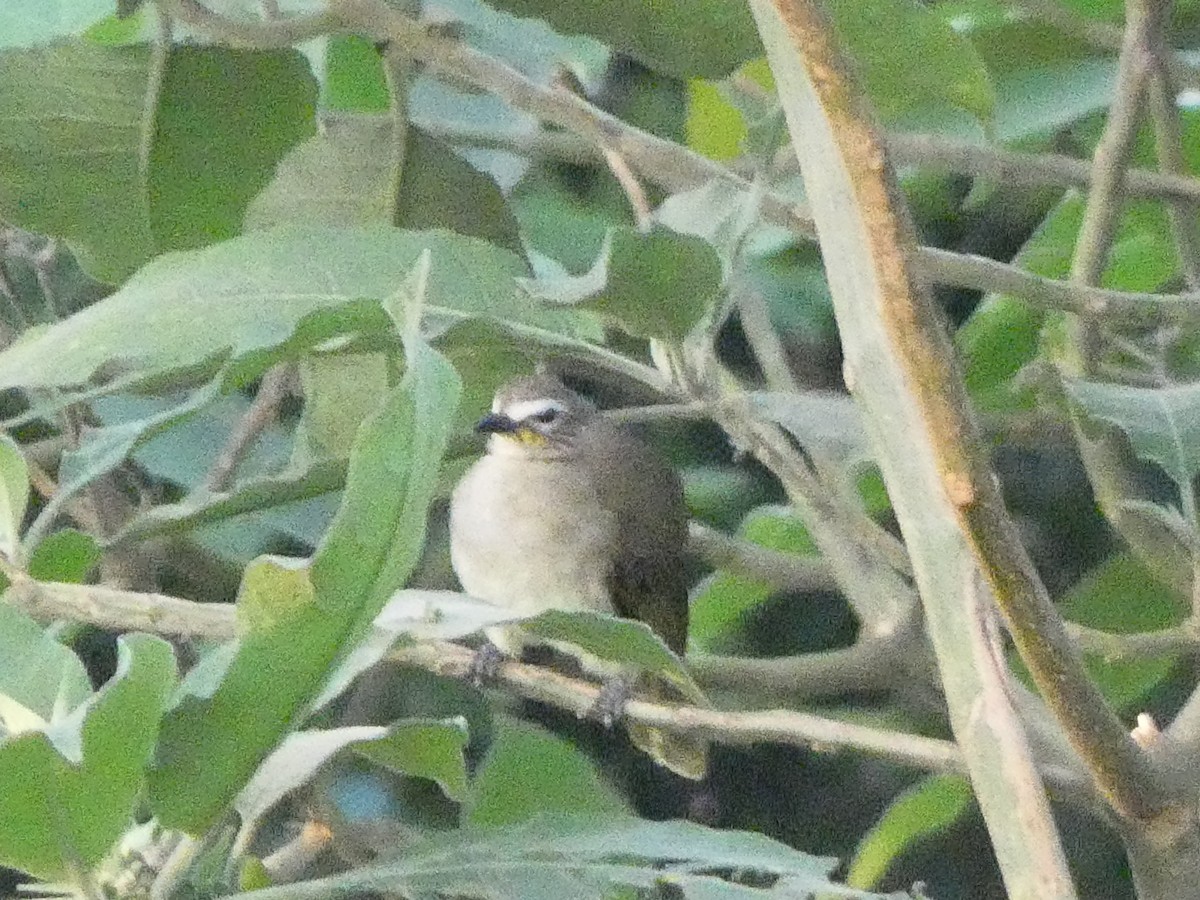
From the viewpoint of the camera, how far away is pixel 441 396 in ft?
1.73

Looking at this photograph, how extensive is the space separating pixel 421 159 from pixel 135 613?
15.8 inches

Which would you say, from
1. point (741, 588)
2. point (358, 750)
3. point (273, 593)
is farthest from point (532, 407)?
point (273, 593)

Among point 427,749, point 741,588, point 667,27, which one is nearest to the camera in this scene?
point 427,749

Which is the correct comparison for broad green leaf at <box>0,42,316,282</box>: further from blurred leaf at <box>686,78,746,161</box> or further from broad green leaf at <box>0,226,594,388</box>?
blurred leaf at <box>686,78,746,161</box>

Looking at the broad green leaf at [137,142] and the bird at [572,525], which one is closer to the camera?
the broad green leaf at [137,142]

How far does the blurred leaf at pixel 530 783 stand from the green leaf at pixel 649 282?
18.0 inches

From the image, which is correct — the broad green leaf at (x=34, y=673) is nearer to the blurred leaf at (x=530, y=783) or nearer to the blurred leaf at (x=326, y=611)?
the blurred leaf at (x=326, y=611)

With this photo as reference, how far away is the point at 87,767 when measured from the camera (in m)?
0.54

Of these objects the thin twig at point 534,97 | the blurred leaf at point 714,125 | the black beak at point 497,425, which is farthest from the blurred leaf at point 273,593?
the blurred leaf at point 714,125

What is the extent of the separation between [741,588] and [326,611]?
3.07 ft

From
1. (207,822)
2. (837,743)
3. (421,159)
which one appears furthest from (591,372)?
(207,822)

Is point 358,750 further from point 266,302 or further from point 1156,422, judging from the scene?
point 1156,422

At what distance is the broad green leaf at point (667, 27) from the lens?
95cm

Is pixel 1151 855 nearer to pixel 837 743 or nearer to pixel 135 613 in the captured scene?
pixel 837 743
